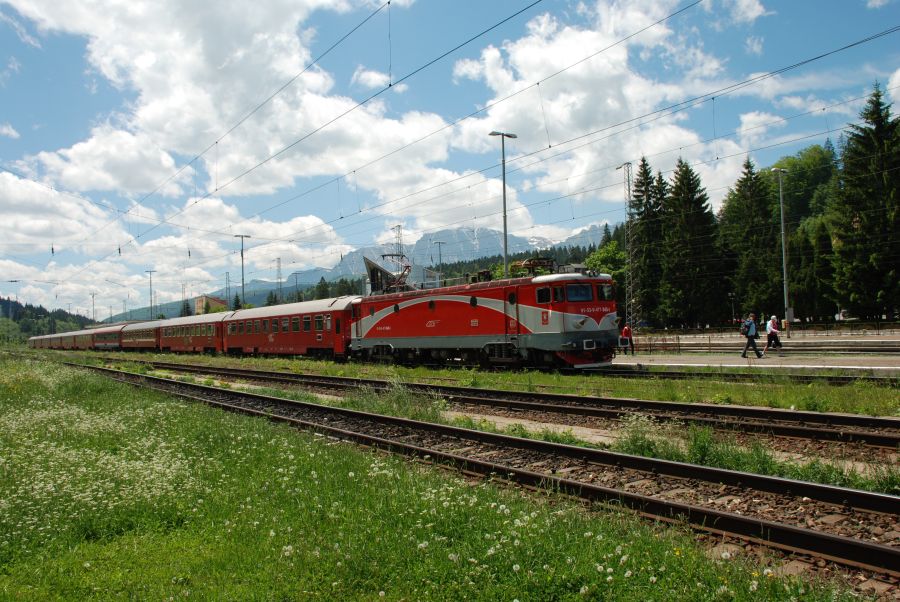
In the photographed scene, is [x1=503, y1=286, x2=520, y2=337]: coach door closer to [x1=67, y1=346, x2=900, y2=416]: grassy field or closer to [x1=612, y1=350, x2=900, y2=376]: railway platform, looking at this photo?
[x1=67, y1=346, x2=900, y2=416]: grassy field

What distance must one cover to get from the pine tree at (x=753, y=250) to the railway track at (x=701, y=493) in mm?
59872

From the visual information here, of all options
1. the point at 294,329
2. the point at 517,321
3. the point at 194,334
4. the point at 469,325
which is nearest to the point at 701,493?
the point at 517,321

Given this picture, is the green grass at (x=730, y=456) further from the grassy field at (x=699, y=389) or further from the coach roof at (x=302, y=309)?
the coach roof at (x=302, y=309)

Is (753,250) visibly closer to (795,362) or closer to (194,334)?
(795,362)

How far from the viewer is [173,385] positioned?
2369cm

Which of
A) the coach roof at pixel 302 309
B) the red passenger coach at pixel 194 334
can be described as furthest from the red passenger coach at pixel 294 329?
the red passenger coach at pixel 194 334

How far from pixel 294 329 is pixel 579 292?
20531mm

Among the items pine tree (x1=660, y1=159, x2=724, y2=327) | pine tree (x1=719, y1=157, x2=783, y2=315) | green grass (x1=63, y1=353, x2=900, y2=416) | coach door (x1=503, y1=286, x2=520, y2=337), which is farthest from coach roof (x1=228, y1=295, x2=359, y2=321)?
pine tree (x1=719, y1=157, x2=783, y2=315)

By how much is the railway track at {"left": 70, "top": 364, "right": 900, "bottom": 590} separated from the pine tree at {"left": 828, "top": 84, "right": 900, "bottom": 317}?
47209 millimetres

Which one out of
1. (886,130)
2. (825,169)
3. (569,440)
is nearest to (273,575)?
(569,440)

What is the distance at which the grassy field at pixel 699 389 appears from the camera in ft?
40.5

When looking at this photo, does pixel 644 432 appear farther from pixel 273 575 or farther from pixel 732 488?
pixel 273 575

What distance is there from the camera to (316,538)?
18.6 feet

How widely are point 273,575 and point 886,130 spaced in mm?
58305
